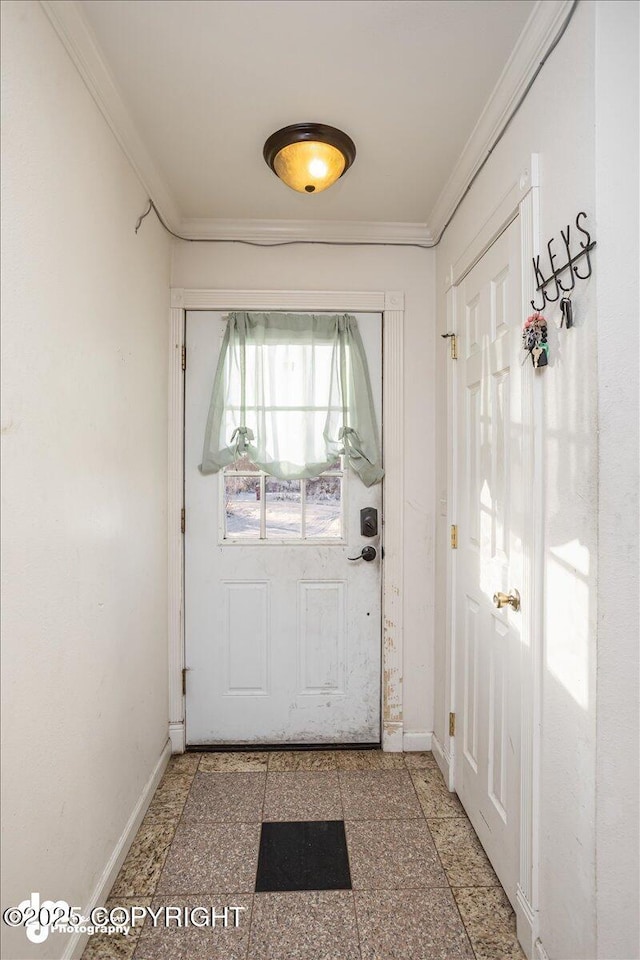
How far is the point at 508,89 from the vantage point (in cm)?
152

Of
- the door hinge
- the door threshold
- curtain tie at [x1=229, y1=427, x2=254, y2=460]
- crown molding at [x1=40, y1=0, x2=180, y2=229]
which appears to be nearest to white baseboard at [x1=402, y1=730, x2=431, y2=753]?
the door threshold

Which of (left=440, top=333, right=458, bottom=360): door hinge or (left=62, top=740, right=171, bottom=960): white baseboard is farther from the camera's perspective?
(left=440, top=333, right=458, bottom=360): door hinge

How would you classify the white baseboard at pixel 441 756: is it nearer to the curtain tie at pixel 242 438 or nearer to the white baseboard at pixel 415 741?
the white baseboard at pixel 415 741

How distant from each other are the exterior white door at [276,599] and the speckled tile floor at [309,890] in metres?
0.23

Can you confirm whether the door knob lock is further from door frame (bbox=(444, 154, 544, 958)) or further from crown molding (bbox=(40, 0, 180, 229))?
crown molding (bbox=(40, 0, 180, 229))

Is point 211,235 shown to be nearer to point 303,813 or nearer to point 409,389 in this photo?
point 409,389

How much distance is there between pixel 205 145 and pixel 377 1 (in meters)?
0.79

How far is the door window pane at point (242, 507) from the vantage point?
8.10 ft

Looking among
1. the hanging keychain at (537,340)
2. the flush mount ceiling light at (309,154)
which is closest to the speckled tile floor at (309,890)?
the hanging keychain at (537,340)

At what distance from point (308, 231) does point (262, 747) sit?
2.48 m

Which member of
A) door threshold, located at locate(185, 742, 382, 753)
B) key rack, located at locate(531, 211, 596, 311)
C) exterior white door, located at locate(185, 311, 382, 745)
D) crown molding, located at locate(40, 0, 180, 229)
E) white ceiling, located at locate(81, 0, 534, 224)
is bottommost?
door threshold, located at locate(185, 742, 382, 753)

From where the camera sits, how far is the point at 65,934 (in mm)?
1334

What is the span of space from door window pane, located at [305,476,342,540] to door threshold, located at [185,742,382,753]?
1.01 metres

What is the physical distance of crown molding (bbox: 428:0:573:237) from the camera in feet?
4.17
